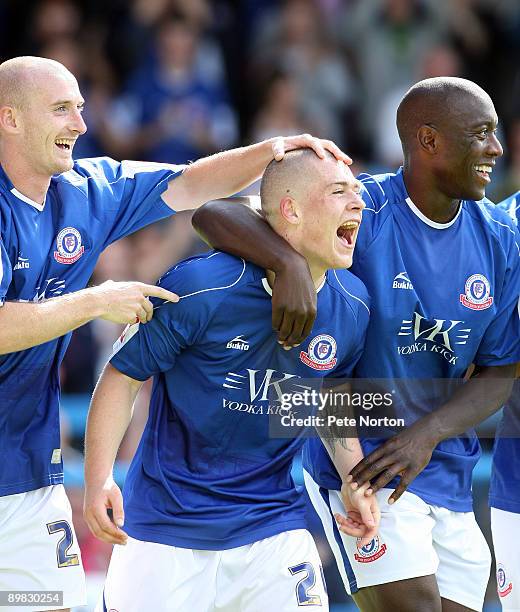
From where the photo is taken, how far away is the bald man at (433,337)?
192 inches

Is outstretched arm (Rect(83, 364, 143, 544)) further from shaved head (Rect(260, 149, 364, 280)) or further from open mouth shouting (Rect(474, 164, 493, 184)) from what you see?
open mouth shouting (Rect(474, 164, 493, 184))

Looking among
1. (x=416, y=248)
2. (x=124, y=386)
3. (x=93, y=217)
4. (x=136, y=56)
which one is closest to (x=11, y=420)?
(x=124, y=386)

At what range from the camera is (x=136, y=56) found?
10.5m

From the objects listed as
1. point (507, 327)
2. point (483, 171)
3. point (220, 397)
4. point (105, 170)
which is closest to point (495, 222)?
point (483, 171)

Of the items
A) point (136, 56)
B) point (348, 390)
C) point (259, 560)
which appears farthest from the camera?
point (136, 56)

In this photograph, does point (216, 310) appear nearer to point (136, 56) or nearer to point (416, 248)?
point (416, 248)

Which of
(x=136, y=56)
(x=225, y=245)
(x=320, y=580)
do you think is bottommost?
(x=320, y=580)

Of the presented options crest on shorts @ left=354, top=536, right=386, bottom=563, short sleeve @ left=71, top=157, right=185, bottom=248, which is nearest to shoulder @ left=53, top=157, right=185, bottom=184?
short sleeve @ left=71, top=157, right=185, bottom=248

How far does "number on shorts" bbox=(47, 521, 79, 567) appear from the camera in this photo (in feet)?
15.9

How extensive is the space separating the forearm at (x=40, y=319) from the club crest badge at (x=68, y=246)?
1.39ft

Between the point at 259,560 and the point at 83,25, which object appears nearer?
the point at 259,560

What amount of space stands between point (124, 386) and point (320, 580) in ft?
3.42

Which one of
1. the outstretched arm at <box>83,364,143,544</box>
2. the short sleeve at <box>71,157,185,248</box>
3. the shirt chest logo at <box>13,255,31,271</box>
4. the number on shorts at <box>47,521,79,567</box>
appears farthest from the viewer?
the short sleeve at <box>71,157,185,248</box>

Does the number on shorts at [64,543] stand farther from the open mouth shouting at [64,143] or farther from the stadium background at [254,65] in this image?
the stadium background at [254,65]
